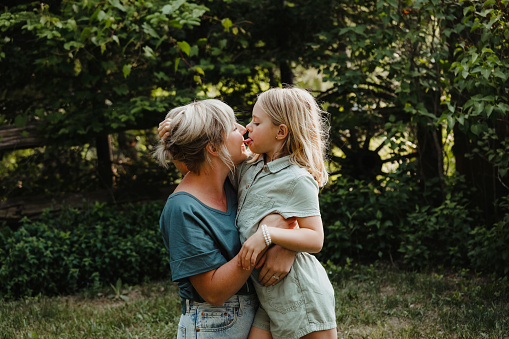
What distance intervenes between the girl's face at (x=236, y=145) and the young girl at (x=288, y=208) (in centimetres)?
5

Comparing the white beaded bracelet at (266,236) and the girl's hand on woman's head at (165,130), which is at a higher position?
the girl's hand on woman's head at (165,130)

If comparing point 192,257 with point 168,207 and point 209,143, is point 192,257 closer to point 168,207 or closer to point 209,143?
point 168,207

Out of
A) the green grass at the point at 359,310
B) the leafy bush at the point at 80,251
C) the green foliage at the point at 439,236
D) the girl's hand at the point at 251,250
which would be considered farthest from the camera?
the green foliage at the point at 439,236

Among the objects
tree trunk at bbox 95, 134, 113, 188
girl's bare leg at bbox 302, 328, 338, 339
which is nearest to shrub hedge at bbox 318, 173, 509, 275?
tree trunk at bbox 95, 134, 113, 188

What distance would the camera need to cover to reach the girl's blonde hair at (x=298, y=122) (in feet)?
6.56

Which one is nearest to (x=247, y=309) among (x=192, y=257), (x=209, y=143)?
(x=192, y=257)

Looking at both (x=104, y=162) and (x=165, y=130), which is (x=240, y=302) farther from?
(x=104, y=162)

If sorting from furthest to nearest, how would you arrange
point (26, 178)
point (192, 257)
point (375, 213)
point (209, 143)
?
point (26, 178) → point (375, 213) → point (209, 143) → point (192, 257)

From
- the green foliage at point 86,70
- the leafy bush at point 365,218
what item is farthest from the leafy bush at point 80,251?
the leafy bush at point 365,218

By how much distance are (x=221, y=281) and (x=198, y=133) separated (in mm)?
575

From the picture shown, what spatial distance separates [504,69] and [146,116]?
362cm

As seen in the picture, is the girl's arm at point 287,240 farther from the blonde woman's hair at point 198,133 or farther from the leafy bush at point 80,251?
the leafy bush at point 80,251

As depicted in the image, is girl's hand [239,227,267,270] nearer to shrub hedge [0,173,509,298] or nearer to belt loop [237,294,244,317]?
belt loop [237,294,244,317]

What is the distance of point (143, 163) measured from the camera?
6008 mm
